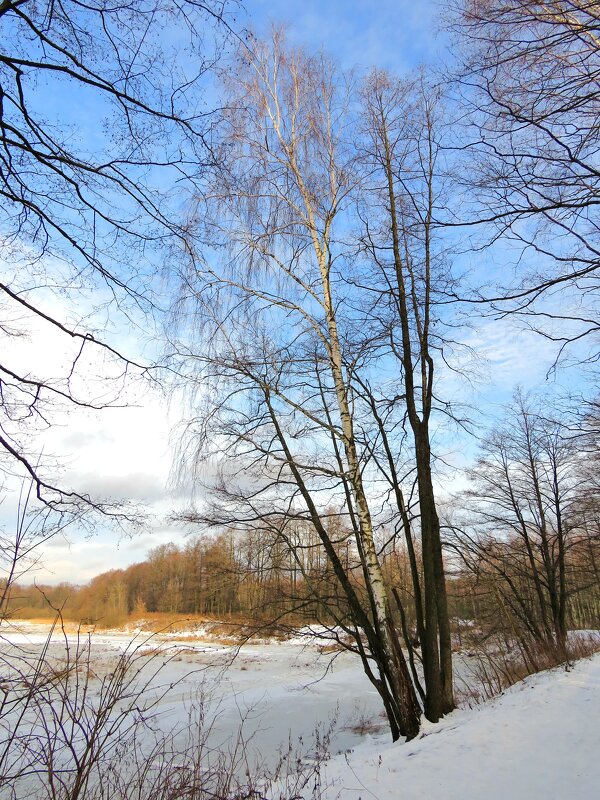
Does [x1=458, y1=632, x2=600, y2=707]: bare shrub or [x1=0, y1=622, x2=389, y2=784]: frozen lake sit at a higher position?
[x1=458, y1=632, x2=600, y2=707]: bare shrub

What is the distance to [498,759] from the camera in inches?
178

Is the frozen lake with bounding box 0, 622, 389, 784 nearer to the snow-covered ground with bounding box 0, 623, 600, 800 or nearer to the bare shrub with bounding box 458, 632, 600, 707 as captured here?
the snow-covered ground with bounding box 0, 623, 600, 800

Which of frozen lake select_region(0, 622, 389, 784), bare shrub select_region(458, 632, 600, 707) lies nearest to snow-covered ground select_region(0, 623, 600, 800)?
frozen lake select_region(0, 622, 389, 784)

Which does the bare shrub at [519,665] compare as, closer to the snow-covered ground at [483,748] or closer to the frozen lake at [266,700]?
the snow-covered ground at [483,748]

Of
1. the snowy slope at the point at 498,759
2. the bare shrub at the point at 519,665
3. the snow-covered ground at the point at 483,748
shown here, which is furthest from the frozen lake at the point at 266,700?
the bare shrub at the point at 519,665

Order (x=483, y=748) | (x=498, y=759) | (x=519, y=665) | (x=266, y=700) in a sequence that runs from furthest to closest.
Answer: (x=266, y=700) → (x=519, y=665) → (x=483, y=748) → (x=498, y=759)

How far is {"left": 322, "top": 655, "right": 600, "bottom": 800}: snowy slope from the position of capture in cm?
382

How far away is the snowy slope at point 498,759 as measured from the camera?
382 centimetres

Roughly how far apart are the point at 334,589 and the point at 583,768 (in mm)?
3424

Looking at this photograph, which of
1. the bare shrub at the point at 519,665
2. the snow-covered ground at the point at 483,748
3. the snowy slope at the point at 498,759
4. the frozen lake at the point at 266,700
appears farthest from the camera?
the bare shrub at the point at 519,665

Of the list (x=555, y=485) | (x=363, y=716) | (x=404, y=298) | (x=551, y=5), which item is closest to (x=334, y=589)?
(x=404, y=298)

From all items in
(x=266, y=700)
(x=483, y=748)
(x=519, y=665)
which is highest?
(x=483, y=748)

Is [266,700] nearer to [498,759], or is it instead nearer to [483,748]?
[483,748]

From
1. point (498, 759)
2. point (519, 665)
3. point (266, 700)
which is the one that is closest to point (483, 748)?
point (498, 759)
